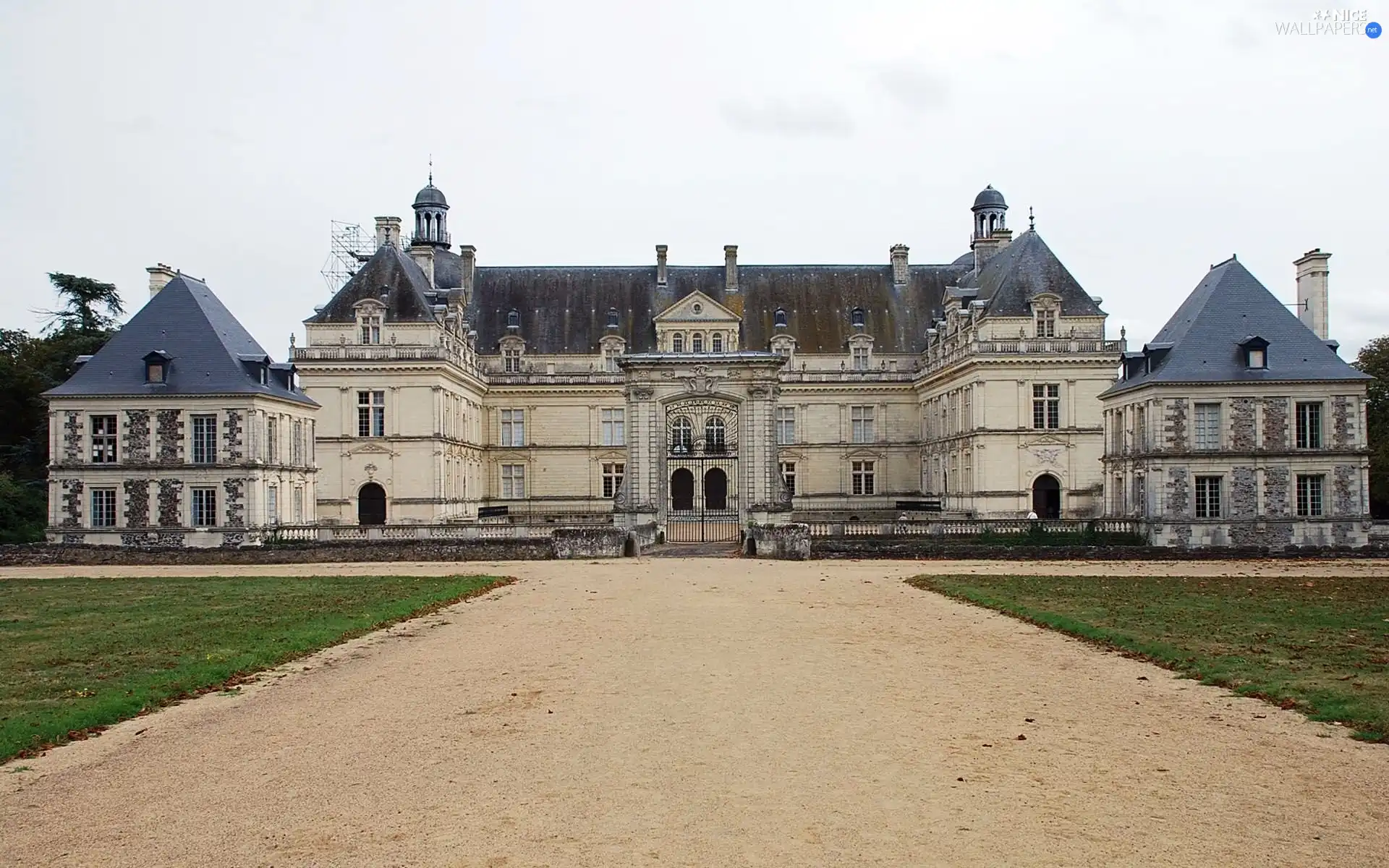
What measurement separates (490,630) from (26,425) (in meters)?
38.5

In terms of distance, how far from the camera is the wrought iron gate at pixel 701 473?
35.2 meters

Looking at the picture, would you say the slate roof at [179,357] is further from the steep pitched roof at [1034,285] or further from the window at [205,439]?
the steep pitched roof at [1034,285]

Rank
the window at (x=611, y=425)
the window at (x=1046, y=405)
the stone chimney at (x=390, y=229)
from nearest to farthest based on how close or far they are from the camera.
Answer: the window at (x=1046, y=405), the stone chimney at (x=390, y=229), the window at (x=611, y=425)

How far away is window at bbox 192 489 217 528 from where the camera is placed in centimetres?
3319

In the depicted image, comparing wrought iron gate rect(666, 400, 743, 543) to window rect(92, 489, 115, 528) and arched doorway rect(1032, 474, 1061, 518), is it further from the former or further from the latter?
window rect(92, 489, 115, 528)

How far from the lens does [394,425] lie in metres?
44.8

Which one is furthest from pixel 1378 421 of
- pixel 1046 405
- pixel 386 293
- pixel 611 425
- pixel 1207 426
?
pixel 386 293

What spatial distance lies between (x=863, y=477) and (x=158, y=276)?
30.7 m

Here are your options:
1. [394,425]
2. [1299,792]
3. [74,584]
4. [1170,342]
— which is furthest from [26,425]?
[1299,792]

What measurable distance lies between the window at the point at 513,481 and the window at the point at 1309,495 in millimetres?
32577

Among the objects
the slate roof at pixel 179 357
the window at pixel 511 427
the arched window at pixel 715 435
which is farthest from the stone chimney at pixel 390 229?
the arched window at pixel 715 435

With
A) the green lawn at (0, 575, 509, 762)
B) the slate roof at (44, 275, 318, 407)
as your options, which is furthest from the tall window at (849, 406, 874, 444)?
the green lawn at (0, 575, 509, 762)

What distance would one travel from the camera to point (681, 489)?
52.8m

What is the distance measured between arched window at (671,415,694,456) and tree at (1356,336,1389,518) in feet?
78.9
